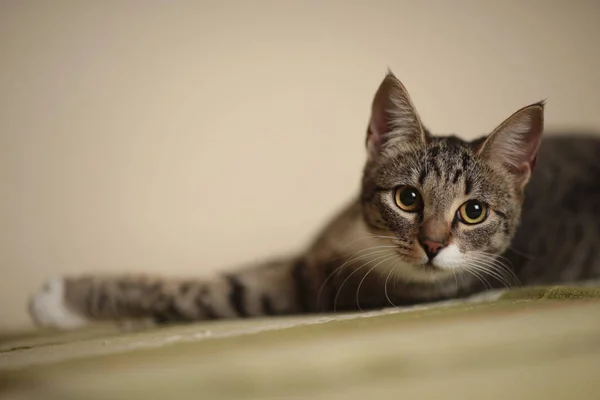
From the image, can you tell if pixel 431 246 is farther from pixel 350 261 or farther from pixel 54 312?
pixel 54 312

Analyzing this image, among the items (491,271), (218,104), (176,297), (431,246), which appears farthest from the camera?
(218,104)

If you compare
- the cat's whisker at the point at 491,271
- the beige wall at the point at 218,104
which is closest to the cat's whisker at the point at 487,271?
the cat's whisker at the point at 491,271

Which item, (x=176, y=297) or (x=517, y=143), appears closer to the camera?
(x=517, y=143)

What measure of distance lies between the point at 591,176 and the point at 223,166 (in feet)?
2.92

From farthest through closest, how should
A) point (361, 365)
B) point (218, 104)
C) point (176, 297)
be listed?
point (218, 104) < point (176, 297) < point (361, 365)

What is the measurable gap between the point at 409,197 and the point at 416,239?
8 centimetres

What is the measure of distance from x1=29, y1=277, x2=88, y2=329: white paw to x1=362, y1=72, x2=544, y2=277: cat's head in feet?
2.29

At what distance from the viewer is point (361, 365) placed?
51cm

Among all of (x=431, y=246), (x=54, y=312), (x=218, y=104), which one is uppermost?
(x=218, y=104)

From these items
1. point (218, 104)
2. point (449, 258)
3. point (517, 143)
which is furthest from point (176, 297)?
point (517, 143)

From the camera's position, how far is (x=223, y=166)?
1247 millimetres

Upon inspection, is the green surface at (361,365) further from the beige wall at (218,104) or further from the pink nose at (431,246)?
the beige wall at (218,104)

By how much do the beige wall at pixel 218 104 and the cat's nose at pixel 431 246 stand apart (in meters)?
0.27

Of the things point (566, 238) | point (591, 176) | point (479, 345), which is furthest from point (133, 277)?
point (591, 176)
